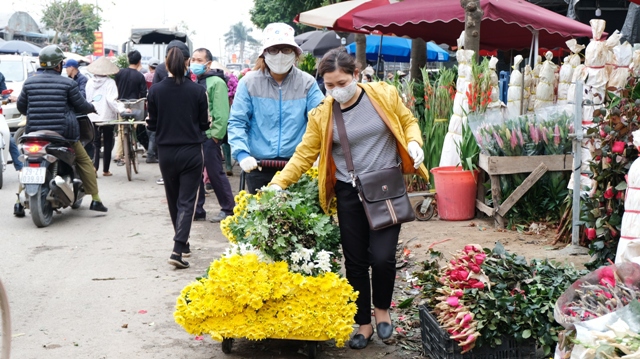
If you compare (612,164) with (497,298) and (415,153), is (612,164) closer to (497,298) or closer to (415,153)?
(415,153)

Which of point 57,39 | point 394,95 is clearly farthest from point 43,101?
point 57,39

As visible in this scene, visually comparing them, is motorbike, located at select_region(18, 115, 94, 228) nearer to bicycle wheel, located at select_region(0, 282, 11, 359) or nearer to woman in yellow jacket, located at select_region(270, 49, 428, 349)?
woman in yellow jacket, located at select_region(270, 49, 428, 349)

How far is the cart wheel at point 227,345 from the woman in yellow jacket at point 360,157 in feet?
2.57

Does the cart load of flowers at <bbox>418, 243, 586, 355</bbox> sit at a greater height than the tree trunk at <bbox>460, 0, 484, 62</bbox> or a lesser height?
lesser

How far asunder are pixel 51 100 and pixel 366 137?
18.1 feet

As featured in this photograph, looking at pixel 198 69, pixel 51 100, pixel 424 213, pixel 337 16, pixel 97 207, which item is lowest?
pixel 97 207

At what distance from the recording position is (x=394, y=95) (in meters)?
5.23

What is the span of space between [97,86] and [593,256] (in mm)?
9851

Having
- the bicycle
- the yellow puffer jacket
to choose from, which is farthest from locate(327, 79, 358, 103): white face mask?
the bicycle

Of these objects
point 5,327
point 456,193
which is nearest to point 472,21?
point 456,193

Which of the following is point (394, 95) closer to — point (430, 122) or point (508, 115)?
point (508, 115)

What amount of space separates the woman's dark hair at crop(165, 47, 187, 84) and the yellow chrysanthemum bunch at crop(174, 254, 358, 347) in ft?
9.61

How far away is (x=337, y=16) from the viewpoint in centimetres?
1359

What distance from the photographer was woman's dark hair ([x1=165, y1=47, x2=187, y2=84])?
7363 mm
